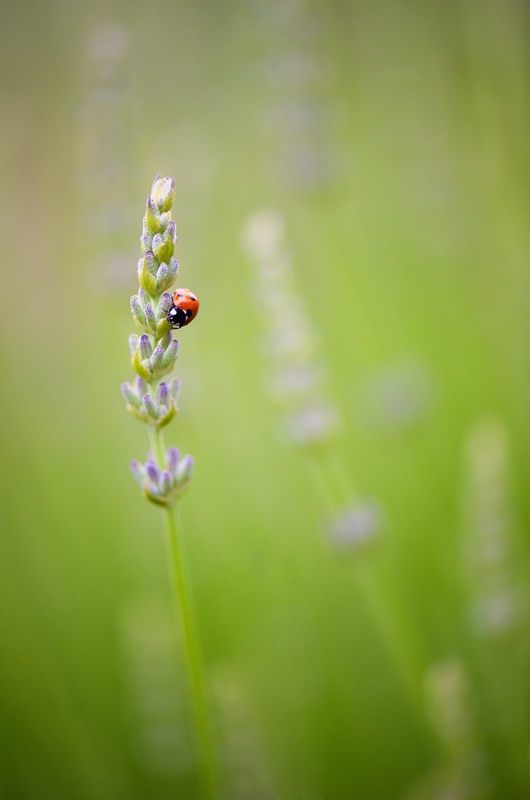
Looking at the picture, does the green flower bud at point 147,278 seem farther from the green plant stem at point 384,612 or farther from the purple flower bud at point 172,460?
the green plant stem at point 384,612

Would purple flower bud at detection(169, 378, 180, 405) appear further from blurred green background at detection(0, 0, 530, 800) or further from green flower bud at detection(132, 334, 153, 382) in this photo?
blurred green background at detection(0, 0, 530, 800)

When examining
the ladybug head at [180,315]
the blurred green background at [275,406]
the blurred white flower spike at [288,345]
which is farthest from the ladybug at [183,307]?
the blurred green background at [275,406]

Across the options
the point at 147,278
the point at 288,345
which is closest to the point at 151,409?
the point at 147,278

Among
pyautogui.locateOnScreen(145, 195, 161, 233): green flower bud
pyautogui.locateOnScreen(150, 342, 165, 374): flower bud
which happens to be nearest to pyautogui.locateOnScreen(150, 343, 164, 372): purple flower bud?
pyautogui.locateOnScreen(150, 342, 165, 374): flower bud

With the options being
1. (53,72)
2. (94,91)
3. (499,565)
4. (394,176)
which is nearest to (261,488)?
(499,565)

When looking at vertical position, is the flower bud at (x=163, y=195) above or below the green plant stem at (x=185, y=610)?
above

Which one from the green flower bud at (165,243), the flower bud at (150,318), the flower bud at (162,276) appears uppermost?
the green flower bud at (165,243)

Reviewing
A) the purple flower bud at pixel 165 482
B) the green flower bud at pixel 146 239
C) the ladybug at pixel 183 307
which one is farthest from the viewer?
the ladybug at pixel 183 307
